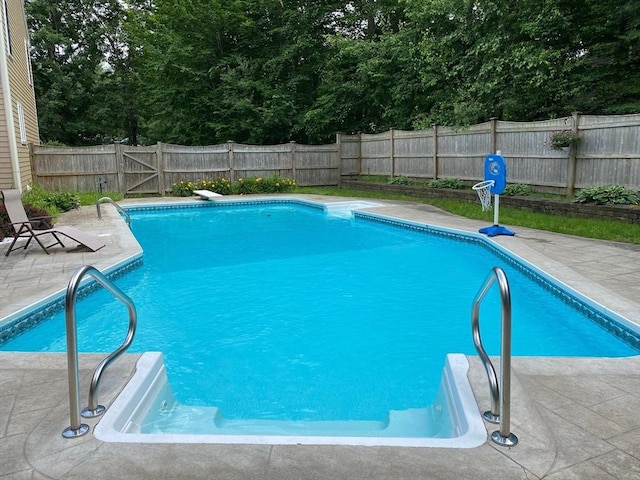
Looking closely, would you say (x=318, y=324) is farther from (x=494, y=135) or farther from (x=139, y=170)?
(x=139, y=170)

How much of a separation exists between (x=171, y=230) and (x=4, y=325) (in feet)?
24.1

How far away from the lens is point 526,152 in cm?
1211

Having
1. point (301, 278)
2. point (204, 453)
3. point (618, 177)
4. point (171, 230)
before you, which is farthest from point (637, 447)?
point (171, 230)

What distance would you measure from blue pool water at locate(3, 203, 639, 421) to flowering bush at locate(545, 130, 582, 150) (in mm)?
3371

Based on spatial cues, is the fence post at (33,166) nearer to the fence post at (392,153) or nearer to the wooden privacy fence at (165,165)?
the wooden privacy fence at (165,165)

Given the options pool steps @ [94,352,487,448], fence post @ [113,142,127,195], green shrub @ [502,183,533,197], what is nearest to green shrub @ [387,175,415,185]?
green shrub @ [502,183,533,197]

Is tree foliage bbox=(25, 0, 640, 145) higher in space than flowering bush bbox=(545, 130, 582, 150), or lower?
higher

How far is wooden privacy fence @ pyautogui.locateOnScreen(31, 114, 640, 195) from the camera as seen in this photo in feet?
33.6

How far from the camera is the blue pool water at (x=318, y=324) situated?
421 centimetres

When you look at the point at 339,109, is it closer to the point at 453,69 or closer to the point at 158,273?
the point at 453,69

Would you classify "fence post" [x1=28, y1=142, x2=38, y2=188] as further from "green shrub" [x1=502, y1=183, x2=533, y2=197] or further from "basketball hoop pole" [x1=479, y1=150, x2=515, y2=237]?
"green shrub" [x1=502, y1=183, x2=533, y2=197]

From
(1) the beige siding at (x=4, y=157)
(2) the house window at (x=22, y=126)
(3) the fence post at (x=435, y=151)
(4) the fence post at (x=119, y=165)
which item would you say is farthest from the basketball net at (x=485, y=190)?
(4) the fence post at (x=119, y=165)

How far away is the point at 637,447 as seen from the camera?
98.7 inches

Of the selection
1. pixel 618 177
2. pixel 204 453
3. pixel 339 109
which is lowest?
pixel 204 453
